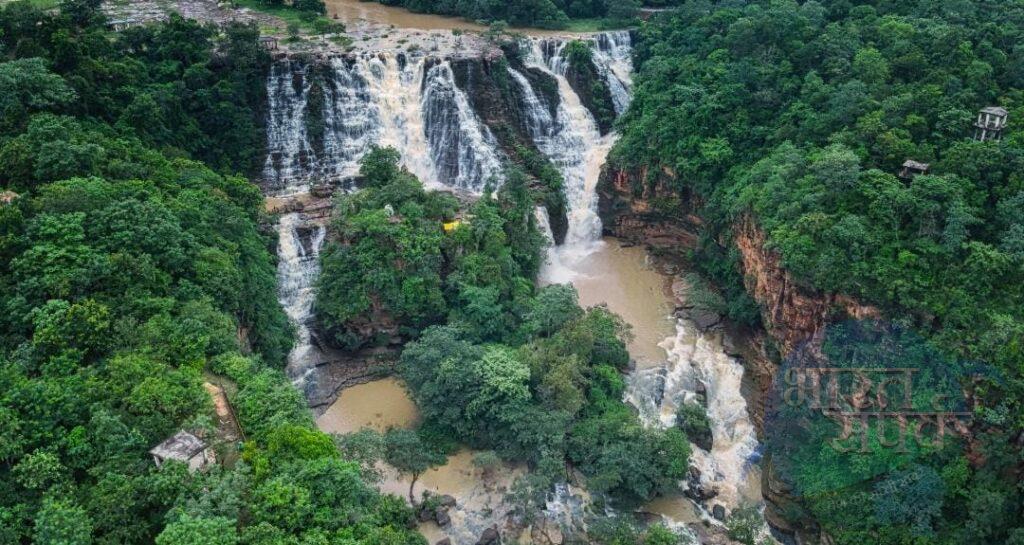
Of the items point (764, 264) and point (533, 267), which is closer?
point (764, 264)

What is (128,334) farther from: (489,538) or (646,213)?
(646,213)

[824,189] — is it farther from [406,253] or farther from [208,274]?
[208,274]

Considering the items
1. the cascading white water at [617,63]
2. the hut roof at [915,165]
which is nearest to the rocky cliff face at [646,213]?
the cascading white water at [617,63]

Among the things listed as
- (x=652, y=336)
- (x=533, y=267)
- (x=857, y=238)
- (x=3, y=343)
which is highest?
(x=857, y=238)

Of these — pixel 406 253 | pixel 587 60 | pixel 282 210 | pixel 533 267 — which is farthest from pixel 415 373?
pixel 587 60

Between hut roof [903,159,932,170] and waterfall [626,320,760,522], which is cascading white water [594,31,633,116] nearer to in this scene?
waterfall [626,320,760,522]
